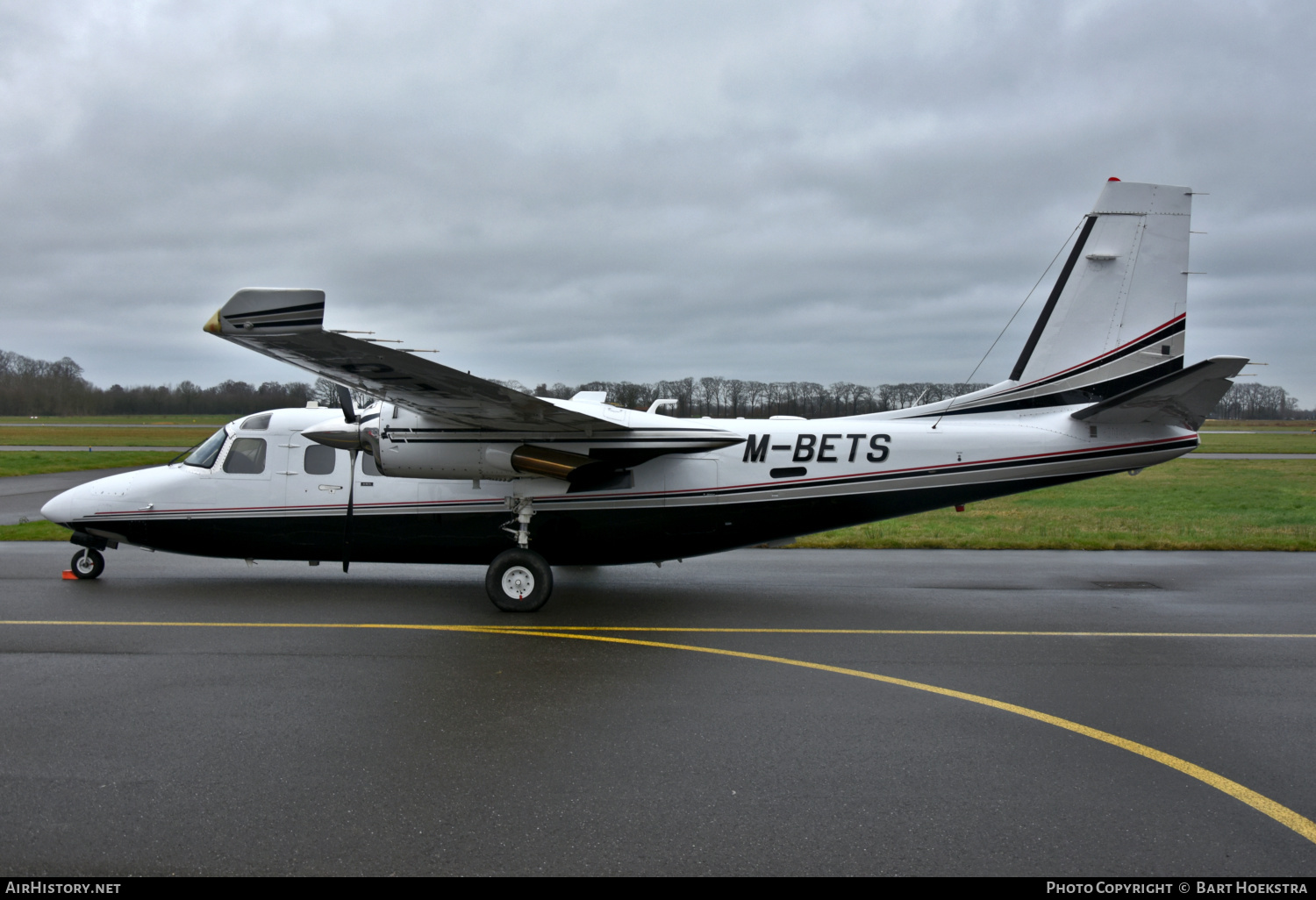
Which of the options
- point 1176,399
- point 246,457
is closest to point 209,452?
point 246,457

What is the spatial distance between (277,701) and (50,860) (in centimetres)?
220

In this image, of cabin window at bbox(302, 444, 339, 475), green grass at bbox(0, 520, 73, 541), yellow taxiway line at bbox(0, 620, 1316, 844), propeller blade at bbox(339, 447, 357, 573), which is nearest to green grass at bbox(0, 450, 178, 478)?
green grass at bbox(0, 520, 73, 541)

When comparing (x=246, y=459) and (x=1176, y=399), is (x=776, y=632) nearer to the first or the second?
(x=1176, y=399)

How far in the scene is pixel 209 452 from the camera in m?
10.5

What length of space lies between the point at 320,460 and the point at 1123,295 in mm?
10003

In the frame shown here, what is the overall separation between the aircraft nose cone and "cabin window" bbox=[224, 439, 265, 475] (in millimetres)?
1317

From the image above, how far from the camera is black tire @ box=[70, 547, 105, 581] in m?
10.5

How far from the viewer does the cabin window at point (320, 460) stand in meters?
10.1

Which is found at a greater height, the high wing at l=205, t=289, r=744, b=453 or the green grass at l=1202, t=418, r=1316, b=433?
the green grass at l=1202, t=418, r=1316, b=433

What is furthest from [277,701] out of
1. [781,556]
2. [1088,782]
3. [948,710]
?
[781,556]

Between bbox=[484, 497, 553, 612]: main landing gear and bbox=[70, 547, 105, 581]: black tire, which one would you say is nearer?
bbox=[484, 497, 553, 612]: main landing gear

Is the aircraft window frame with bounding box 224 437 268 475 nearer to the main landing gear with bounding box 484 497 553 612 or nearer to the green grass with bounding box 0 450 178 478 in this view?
the main landing gear with bounding box 484 497 553 612

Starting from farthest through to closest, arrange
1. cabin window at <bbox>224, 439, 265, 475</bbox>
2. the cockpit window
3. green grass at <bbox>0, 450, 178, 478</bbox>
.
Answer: green grass at <bbox>0, 450, 178, 478</bbox> < the cockpit window < cabin window at <bbox>224, 439, 265, 475</bbox>

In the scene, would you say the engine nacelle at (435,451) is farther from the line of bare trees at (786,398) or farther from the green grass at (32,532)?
the green grass at (32,532)
